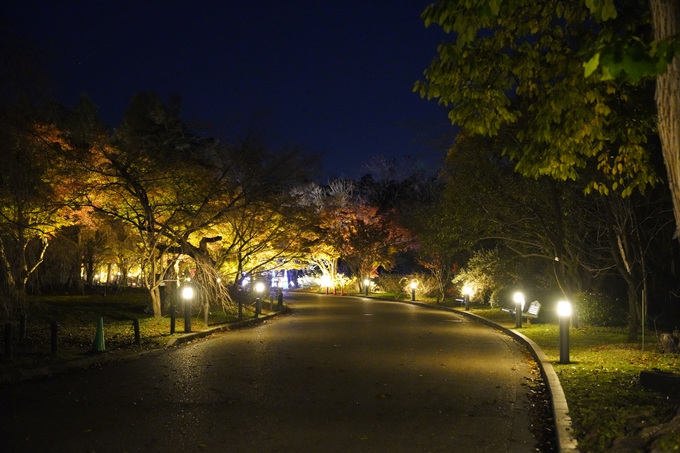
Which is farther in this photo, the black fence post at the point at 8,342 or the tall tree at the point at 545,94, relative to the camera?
the black fence post at the point at 8,342

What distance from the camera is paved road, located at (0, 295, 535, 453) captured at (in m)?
7.42

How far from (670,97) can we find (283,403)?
246 inches

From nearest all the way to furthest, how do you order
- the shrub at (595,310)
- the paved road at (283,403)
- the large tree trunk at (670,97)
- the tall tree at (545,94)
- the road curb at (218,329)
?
the large tree trunk at (670,97)
the paved road at (283,403)
the tall tree at (545,94)
the road curb at (218,329)
the shrub at (595,310)

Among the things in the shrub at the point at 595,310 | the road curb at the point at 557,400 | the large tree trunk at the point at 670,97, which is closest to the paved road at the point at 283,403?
the road curb at the point at 557,400

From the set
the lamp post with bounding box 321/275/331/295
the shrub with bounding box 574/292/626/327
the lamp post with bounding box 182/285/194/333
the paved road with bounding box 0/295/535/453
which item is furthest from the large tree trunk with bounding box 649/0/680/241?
the lamp post with bounding box 321/275/331/295

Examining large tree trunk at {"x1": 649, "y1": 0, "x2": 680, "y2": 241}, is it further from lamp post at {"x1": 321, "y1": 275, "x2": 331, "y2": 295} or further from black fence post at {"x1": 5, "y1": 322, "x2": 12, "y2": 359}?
lamp post at {"x1": 321, "y1": 275, "x2": 331, "y2": 295}

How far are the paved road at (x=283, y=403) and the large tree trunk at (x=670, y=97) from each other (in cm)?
330

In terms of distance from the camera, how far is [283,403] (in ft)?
31.2

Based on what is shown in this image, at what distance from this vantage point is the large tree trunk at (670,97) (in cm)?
616

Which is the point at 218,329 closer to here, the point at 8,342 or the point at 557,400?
the point at 8,342

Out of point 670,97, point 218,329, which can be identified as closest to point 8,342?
point 218,329

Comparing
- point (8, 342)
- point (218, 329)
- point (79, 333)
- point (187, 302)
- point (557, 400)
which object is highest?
point (187, 302)

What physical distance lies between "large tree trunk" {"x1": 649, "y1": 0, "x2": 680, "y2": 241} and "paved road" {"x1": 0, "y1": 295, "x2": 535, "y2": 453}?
10.8ft

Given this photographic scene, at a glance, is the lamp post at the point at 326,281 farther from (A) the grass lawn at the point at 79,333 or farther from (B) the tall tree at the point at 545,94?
(B) the tall tree at the point at 545,94
